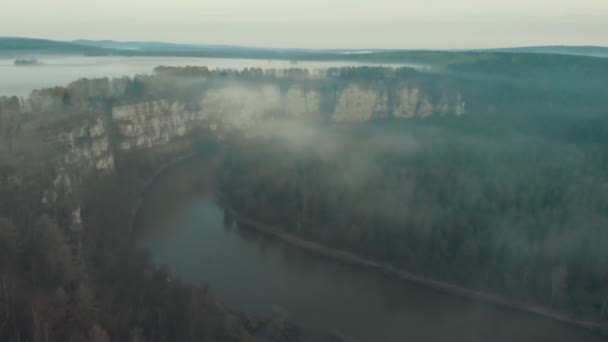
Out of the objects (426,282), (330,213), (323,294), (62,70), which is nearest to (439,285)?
(426,282)

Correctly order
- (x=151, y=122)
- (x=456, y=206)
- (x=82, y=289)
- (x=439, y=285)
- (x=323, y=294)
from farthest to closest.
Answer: (x=151, y=122) < (x=456, y=206) < (x=439, y=285) < (x=323, y=294) < (x=82, y=289)

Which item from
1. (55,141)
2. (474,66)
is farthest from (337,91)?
(55,141)

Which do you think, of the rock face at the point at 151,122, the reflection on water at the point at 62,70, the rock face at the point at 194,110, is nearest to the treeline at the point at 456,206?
the rock face at the point at 151,122

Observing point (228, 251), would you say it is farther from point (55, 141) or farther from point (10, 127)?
point (10, 127)

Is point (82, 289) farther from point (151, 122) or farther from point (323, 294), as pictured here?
point (151, 122)

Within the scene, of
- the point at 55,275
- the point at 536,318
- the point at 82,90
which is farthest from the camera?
the point at 82,90

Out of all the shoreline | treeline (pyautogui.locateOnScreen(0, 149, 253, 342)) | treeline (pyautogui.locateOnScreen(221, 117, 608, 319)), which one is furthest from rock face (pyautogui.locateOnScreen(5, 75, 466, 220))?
treeline (pyautogui.locateOnScreen(221, 117, 608, 319))

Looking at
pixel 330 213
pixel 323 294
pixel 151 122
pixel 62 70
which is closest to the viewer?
pixel 323 294
